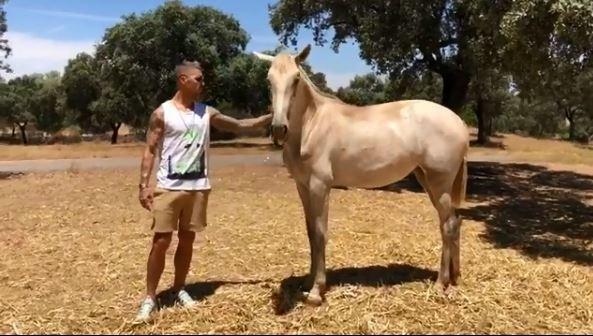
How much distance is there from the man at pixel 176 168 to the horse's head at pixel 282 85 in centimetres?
61

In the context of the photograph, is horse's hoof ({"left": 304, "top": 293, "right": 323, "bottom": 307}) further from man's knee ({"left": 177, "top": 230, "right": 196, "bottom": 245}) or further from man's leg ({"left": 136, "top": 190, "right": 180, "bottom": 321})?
man's leg ({"left": 136, "top": 190, "right": 180, "bottom": 321})

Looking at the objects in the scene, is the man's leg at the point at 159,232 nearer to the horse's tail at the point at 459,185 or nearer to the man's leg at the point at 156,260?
the man's leg at the point at 156,260

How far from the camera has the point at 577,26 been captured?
6.50m

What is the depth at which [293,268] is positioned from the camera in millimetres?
5719

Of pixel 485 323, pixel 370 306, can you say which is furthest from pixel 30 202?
pixel 485 323

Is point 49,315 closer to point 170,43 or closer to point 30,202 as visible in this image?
point 30,202

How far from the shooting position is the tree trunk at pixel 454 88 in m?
15.9

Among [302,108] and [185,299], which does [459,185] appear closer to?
[302,108]

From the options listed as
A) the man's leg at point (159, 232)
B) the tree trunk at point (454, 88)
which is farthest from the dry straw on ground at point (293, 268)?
the tree trunk at point (454, 88)

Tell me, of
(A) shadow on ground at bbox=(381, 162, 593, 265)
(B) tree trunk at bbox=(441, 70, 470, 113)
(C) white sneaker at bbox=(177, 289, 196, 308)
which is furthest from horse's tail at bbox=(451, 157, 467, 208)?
(B) tree trunk at bbox=(441, 70, 470, 113)

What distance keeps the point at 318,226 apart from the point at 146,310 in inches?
60.5

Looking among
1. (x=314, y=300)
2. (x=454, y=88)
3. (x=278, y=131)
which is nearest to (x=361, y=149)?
(x=278, y=131)

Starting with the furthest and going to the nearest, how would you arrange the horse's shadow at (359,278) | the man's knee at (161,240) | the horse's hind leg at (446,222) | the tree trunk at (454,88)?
the tree trunk at (454,88) → the horse's hind leg at (446,222) → the horse's shadow at (359,278) → the man's knee at (161,240)

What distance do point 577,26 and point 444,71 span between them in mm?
9429
